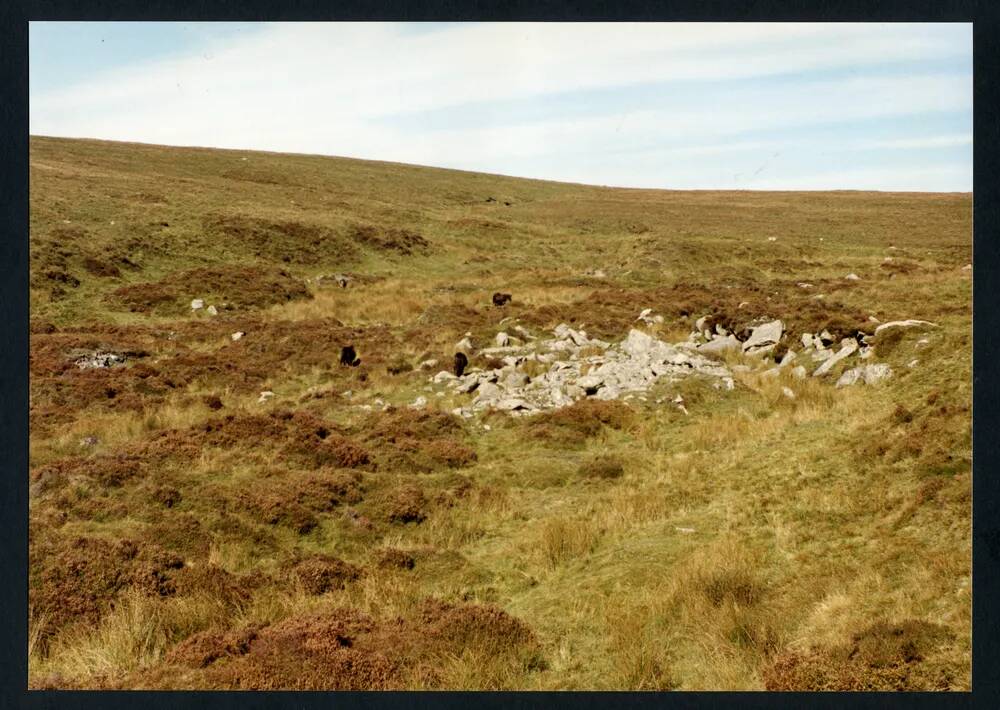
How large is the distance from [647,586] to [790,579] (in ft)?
5.65

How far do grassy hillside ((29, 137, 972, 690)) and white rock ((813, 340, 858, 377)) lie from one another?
2.51 ft

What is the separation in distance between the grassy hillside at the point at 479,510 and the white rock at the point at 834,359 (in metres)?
0.76

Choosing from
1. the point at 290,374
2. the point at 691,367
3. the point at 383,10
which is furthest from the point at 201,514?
the point at 691,367

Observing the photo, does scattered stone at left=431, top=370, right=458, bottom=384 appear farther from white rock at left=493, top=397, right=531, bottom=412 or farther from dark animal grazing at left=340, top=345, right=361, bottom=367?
dark animal grazing at left=340, top=345, right=361, bottom=367

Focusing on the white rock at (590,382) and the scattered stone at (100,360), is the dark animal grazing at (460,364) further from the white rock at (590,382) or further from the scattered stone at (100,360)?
the scattered stone at (100,360)

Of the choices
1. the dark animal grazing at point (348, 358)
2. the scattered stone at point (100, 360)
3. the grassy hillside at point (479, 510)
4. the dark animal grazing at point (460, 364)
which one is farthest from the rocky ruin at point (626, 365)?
the scattered stone at point (100, 360)

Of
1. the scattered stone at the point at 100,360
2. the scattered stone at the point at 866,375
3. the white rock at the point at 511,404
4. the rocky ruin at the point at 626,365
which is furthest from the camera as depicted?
the scattered stone at the point at 100,360

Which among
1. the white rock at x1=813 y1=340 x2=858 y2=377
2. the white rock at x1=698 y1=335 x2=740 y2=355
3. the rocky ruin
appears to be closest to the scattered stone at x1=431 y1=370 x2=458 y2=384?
the rocky ruin

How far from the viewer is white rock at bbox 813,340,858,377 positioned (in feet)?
59.2

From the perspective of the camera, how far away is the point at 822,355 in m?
19.2

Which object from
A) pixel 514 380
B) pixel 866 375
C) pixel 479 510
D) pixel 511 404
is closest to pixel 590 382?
pixel 514 380

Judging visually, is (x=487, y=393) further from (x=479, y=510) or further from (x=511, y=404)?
(x=479, y=510)

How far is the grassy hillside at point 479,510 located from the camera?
6910 mm

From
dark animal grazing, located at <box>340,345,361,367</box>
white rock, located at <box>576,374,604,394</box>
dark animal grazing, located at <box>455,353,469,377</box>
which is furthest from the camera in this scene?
dark animal grazing, located at <box>340,345,361,367</box>
